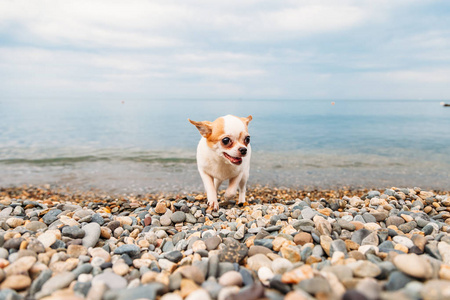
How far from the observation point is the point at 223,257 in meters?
2.82

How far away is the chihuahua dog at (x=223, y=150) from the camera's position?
4546 mm

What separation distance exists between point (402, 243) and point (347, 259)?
912mm

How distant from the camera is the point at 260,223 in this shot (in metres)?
3.99

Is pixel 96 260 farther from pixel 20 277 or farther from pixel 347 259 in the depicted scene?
pixel 347 259

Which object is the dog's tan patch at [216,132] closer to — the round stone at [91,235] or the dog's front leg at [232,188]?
the dog's front leg at [232,188]

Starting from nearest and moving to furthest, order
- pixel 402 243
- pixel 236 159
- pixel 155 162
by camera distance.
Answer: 1. pixel 402 243
2. pixel 236 159
3. pixel 155 162

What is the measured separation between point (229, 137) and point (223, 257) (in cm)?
214

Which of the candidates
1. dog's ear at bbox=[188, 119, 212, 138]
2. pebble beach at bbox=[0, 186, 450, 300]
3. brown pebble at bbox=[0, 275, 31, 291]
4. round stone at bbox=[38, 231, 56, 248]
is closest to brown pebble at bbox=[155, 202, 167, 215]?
pebble beach at bbox=[0, 186, 450, 300]

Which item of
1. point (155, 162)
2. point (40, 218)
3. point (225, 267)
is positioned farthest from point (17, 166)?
point (225, 267)

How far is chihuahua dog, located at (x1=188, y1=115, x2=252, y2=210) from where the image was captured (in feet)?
14.9

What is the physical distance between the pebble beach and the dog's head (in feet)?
3.31

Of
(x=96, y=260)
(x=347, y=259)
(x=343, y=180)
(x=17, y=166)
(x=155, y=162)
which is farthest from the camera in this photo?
(x=155, y=162)

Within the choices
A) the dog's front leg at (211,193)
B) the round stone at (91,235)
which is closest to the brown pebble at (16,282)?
the round stone at (91,235)

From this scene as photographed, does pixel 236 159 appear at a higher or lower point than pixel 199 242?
higher
